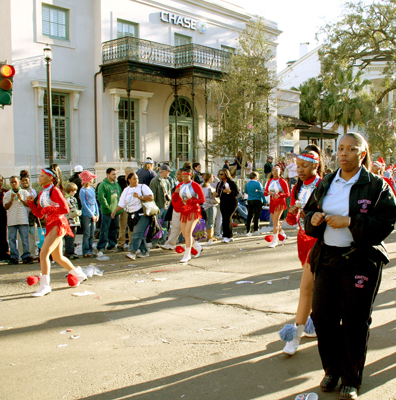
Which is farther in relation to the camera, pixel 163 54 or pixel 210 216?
pixel 163 54

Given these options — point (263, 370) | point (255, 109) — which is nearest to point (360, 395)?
point (263, 370)

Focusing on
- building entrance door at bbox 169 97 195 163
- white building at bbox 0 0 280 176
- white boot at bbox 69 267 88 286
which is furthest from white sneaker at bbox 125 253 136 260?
building entrance door at bbox 169 97 195 163

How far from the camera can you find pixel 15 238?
9578 millimetres

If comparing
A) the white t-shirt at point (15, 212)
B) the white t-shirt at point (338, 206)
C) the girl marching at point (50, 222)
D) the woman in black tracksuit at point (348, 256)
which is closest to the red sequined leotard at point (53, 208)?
the girl marching at point (50, 222)

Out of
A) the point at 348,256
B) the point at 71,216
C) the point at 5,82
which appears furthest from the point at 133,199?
the point at 348,256

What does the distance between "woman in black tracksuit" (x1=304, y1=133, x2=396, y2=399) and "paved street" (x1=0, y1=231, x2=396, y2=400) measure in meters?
0.34

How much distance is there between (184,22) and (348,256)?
21.7 meters

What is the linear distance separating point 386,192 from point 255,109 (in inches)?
677

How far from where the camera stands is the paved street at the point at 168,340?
381 cm

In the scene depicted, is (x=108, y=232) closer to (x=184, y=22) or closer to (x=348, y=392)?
(x=348, y=392)

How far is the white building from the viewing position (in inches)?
711

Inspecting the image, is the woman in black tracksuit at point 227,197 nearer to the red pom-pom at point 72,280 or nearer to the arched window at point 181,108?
the red pom-pom at point 72,280

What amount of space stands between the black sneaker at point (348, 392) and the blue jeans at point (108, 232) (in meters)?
7.72

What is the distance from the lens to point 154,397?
3639 millimetres
